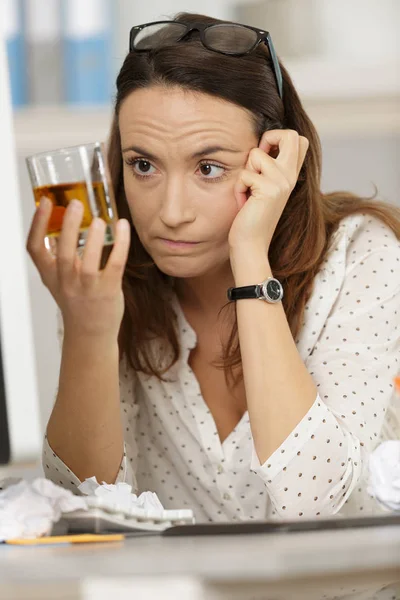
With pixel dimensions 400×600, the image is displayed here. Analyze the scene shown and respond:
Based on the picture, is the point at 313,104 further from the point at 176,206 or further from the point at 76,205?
the point at 76,205

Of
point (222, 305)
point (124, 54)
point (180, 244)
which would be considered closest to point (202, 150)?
point (180, 244)

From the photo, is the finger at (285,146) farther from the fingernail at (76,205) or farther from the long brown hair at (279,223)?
the fingernail at (76,205)

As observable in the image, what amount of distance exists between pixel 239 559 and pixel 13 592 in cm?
15

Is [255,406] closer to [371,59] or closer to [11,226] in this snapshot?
[11,226]

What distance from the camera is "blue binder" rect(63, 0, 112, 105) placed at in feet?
8.13

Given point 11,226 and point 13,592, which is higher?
point 11,226

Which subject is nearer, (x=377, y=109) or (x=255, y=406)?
(x=255, y=406)

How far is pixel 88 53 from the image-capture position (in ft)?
8.30

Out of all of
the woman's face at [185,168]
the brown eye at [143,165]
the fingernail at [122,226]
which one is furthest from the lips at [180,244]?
the fingernail at [122,226]

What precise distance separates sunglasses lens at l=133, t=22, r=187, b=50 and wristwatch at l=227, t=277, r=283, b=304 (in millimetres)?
408

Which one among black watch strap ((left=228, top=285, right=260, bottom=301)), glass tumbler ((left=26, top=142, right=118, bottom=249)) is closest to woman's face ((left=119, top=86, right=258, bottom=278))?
black watch strap ((left=228, top=285, right=260, bottom=301))

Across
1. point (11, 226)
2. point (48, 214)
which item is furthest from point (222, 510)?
point (11, 226)

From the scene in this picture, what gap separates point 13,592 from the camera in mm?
600

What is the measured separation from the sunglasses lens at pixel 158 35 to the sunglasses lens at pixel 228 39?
0.05 metres
